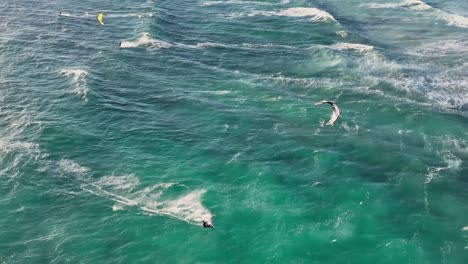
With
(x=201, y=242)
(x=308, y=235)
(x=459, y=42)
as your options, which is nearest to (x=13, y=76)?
(x=201, y=242)

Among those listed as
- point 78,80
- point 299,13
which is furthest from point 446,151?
point 299,13

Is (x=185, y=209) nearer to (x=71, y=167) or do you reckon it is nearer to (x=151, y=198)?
(x=151, y=198)

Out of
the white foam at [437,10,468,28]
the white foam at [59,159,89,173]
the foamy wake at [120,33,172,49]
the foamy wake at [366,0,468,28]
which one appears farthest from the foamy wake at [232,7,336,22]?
the white foam at [59,159,89,173]

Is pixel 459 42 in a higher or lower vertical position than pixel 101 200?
higher

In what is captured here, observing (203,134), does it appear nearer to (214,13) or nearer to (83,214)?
(83,214)

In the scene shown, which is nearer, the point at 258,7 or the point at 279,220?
the point at 279,220

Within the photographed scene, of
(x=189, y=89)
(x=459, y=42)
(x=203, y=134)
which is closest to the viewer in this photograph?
(x=203, y=134)

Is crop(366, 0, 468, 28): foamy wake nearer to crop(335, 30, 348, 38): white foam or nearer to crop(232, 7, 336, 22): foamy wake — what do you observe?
crop(232, 7, 336, 22): foamy wake
